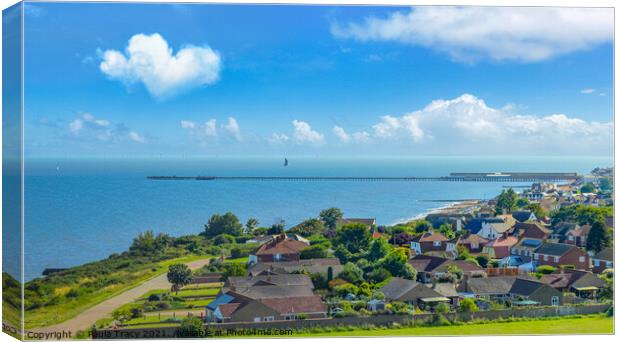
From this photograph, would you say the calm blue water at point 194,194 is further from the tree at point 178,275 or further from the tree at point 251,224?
the tree at point 178,275

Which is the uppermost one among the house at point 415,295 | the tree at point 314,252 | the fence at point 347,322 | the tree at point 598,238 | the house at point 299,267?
the tree at point 598,238

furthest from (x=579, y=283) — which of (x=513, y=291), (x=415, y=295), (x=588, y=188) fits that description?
(x=415, y=295)

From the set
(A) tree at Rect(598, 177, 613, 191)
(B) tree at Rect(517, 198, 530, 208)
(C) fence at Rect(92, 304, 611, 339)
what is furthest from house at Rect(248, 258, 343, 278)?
(A) tree at Rect(598, 177, 613, 191)

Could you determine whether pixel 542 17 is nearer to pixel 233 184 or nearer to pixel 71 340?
pixel 233 184

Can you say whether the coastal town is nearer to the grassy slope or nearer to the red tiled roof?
the red tiled roof

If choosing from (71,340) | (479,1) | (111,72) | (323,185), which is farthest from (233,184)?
(479,1)

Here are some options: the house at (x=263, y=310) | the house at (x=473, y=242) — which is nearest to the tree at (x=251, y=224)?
the house at (x=263, y=310)

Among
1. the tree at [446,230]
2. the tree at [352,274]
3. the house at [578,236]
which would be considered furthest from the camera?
the tree at [446,230]
